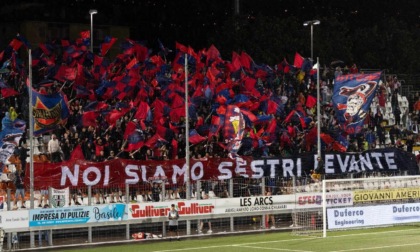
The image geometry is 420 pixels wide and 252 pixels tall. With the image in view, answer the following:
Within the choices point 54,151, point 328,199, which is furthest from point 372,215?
point 54,151

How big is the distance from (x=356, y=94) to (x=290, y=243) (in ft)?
48.0

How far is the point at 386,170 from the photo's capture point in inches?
1751

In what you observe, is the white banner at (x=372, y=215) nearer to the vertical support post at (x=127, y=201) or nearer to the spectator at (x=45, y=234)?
the vertical support post at (x=127, y=201)

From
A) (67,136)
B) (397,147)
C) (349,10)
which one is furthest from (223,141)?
(349,10)

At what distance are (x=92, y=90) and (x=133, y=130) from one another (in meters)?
3.95

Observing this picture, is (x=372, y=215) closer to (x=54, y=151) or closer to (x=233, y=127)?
(x=233, y=127)

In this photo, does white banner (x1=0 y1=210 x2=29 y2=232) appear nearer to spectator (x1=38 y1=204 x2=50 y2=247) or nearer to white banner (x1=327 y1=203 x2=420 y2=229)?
spectator (x1=38 y1=204 x2=50 y2=247)

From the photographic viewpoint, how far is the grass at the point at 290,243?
101 ft

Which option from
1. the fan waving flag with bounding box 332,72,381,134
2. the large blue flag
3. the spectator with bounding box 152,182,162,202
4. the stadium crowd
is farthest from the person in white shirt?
the fan waving flag with bounding box 332,72,381,134

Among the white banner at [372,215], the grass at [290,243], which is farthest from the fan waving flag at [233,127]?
the white banner at [372,215]

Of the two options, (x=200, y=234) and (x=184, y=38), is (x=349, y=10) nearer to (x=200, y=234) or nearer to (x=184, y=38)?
(x=184, y=38)

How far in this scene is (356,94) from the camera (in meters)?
45.3

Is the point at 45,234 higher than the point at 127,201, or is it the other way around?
the point at 127,201

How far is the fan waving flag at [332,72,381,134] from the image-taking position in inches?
1779
